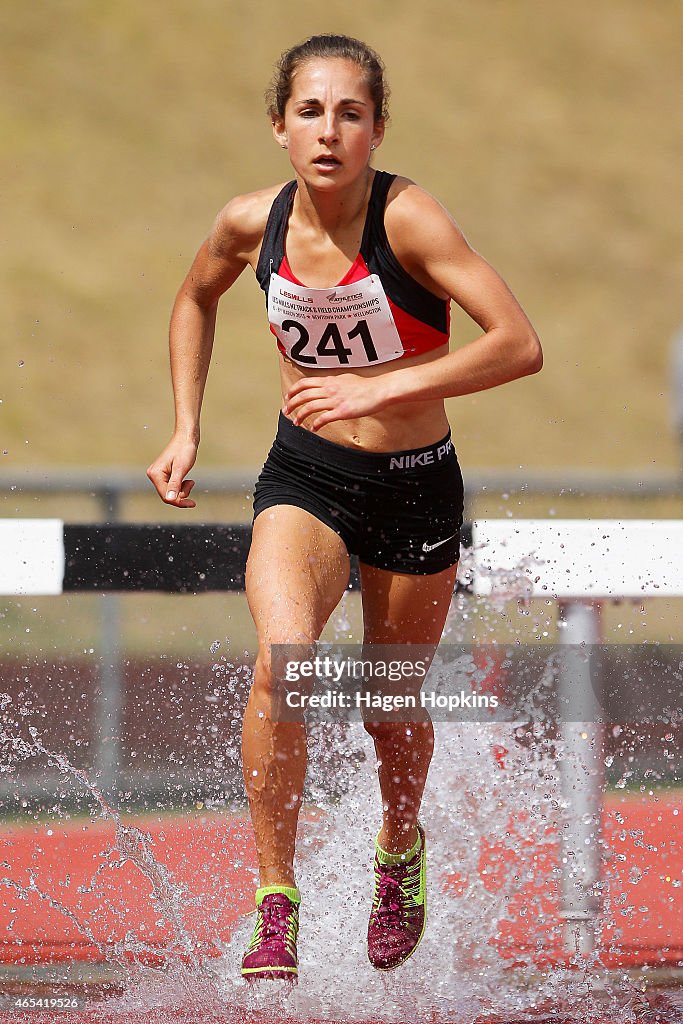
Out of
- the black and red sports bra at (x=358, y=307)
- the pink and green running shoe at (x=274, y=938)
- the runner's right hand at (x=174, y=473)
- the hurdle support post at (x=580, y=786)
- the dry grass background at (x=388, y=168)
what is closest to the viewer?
the pink and green running shoe at (x=274, y=938)

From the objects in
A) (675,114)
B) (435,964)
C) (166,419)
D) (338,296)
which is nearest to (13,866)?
(435,964)

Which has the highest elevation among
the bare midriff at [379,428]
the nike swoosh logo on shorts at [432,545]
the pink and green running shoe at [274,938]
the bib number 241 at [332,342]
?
the bib number 241 at [332,342]

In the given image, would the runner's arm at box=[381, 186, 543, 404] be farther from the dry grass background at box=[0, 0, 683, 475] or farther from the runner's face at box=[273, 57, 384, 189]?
the dry grass background at box=[0, 0, 683, 475]

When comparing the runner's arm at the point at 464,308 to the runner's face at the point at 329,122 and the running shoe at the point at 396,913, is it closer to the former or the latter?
the runner's face at the point at 329,122

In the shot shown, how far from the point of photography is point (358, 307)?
251 cm

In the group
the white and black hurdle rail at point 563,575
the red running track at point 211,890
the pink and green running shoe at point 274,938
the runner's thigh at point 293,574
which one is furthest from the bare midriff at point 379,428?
the red running track at point 211,890

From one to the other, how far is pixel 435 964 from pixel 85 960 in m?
0.85

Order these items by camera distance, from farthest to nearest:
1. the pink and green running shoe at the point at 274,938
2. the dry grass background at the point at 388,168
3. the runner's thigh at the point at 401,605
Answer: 1. the dry grass background at the point at 388,168
2. the runner's thigh at the point at 401,605
3. the pink and green running shoe at the point at 274,938

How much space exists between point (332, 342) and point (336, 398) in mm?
282

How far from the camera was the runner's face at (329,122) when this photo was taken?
2.42 metres

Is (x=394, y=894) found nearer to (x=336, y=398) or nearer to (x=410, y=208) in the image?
(x=336, y=398)

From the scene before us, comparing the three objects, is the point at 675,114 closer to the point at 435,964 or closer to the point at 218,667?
the point at 218,667

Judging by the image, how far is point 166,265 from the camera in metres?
18.4

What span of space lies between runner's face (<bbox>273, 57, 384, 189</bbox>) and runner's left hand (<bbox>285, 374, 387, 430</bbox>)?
→ 1.35ft
